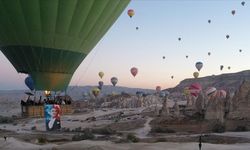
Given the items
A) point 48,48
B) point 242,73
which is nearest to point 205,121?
point 48,48

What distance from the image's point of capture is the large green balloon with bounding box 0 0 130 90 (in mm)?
28094

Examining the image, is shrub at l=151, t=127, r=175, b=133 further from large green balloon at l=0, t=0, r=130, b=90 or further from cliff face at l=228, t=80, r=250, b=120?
large green balloon at l=0, t=0, r=130, b=90

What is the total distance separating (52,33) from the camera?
96.9 ft

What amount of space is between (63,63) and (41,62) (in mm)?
1731

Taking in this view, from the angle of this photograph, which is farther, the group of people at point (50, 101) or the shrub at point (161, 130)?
Result: the shrub at point (161, 130)

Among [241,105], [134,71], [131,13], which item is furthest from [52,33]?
[134,71]

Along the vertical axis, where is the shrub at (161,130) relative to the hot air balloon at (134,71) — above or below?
below

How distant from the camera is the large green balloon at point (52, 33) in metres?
28.1

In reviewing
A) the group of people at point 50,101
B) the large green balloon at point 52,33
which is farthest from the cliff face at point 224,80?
the large green balloon at point 52,33

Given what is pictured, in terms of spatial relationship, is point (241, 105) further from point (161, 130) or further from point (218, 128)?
point (161, 130)

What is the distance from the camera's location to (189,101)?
65.8 meters

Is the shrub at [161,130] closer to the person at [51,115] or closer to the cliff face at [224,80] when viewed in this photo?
the person at [51,115]

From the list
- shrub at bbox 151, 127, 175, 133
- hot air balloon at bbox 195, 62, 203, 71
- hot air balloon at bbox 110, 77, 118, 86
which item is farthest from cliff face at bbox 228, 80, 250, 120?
hot air balloon at bbox 110, 77, 118, 86

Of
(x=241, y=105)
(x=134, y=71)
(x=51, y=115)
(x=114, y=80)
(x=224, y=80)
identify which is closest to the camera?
(x=51, y=115)
